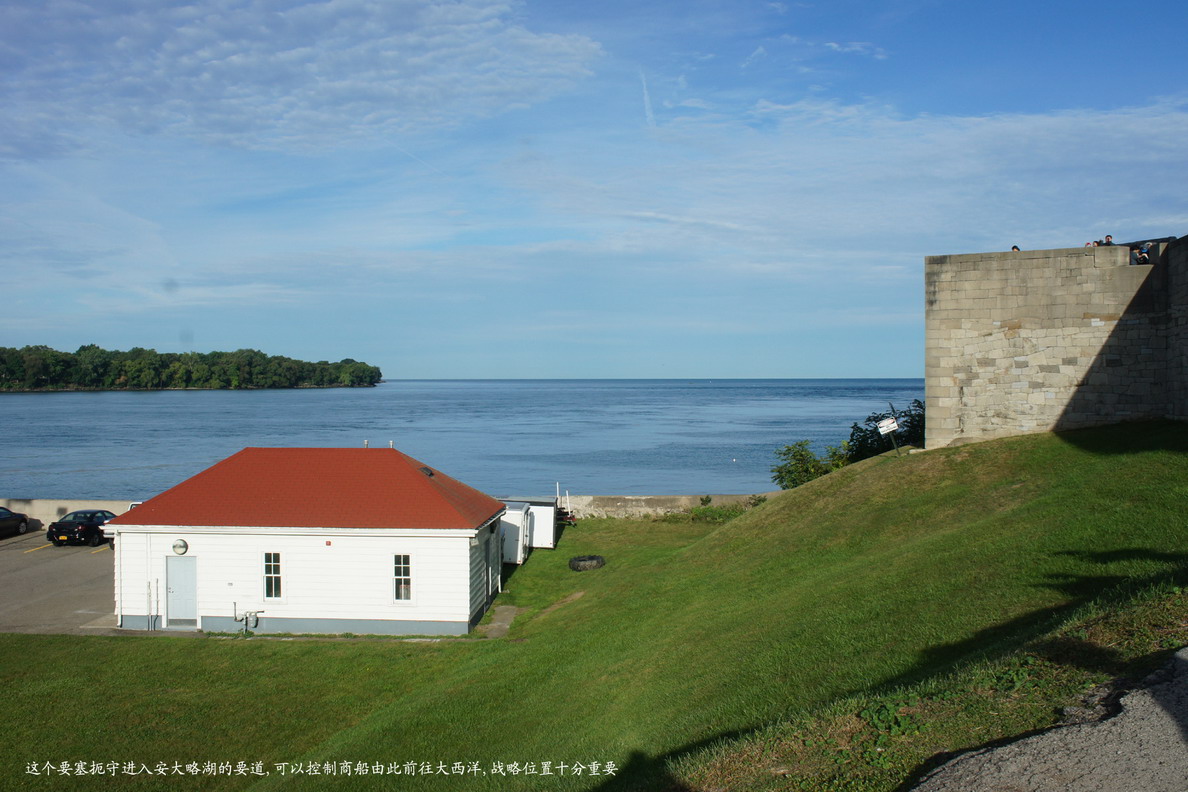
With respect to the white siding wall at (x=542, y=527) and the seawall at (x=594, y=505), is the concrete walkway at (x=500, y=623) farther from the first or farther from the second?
the seawall at (x=594, y=505)

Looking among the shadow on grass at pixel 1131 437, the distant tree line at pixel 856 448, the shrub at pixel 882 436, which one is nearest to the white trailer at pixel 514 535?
the distant tree line at pixel 856 448

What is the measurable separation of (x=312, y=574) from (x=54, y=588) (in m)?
9.06

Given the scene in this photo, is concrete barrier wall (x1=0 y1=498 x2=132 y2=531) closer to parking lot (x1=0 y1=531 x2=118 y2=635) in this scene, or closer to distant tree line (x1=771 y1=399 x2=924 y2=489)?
parking lot (x1=0 y1=531 x2=118 y2=635)

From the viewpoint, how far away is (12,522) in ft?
99.4

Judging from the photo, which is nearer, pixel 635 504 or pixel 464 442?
pixel 635 504

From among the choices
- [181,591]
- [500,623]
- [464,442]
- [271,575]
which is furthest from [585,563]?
[464,442]

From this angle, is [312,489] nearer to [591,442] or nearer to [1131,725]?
[1131,725]

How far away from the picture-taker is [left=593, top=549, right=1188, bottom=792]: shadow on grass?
659 centimetres

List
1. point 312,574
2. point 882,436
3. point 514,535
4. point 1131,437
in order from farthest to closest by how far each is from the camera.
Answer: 1. point 882,436
2. point 514,535
3. point 312,574
4. point 1131,437

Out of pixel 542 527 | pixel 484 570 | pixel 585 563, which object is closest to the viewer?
pixel 484 570

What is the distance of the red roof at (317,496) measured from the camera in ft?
63.1

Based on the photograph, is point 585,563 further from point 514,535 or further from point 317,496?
point 317,496

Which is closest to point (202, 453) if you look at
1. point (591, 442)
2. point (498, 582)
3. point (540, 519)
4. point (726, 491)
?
point (591, 442)

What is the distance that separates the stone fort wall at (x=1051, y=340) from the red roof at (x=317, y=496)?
11.8 meters
